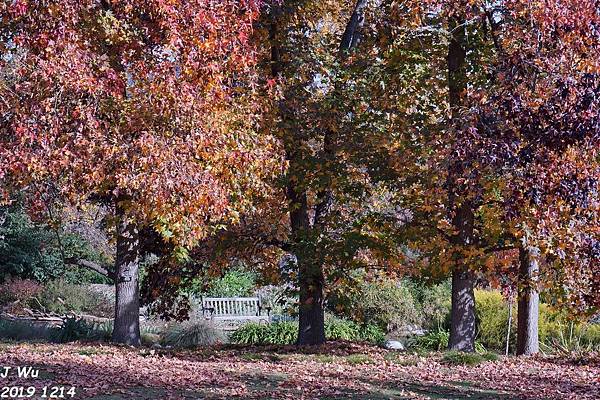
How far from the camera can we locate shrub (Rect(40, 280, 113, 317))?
19.0 metres

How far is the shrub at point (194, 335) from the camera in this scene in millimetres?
15281

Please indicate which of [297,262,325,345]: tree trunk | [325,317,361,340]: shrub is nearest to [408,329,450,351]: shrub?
[325,317,361,340]: shrub

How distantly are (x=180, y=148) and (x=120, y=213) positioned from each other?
2890mm

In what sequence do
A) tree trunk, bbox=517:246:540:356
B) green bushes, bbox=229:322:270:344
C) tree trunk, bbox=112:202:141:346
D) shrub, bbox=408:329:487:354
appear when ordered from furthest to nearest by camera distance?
green bushes, bbox=229:322:270:344, shrub, bbox=408:329:487:354, tree trunk, bbox=517:246:540:356, tree trunk, bbox=112:202:141:346

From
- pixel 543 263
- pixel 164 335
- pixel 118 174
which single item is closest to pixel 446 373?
pixel 543 263

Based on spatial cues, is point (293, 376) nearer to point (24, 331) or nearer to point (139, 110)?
point (139, 110)

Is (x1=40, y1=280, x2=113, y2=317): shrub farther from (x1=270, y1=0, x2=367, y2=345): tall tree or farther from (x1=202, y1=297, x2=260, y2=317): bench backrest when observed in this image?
(x1=270, y1=0, x2=367, y2=345): tall tree

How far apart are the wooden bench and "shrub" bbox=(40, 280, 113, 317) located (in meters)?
2.53

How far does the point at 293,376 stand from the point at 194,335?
6.94m

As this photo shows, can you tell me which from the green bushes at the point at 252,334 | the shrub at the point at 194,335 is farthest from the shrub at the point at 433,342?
the shrub at the point at 194,335

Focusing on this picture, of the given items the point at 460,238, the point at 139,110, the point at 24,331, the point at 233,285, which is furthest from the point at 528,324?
the point at 233,285

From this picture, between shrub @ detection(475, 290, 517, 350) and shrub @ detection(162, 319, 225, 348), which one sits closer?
shrub @ detection(162, 319, 225, 348)

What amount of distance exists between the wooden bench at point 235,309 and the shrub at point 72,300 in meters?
2.53

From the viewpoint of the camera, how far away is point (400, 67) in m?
12.6
